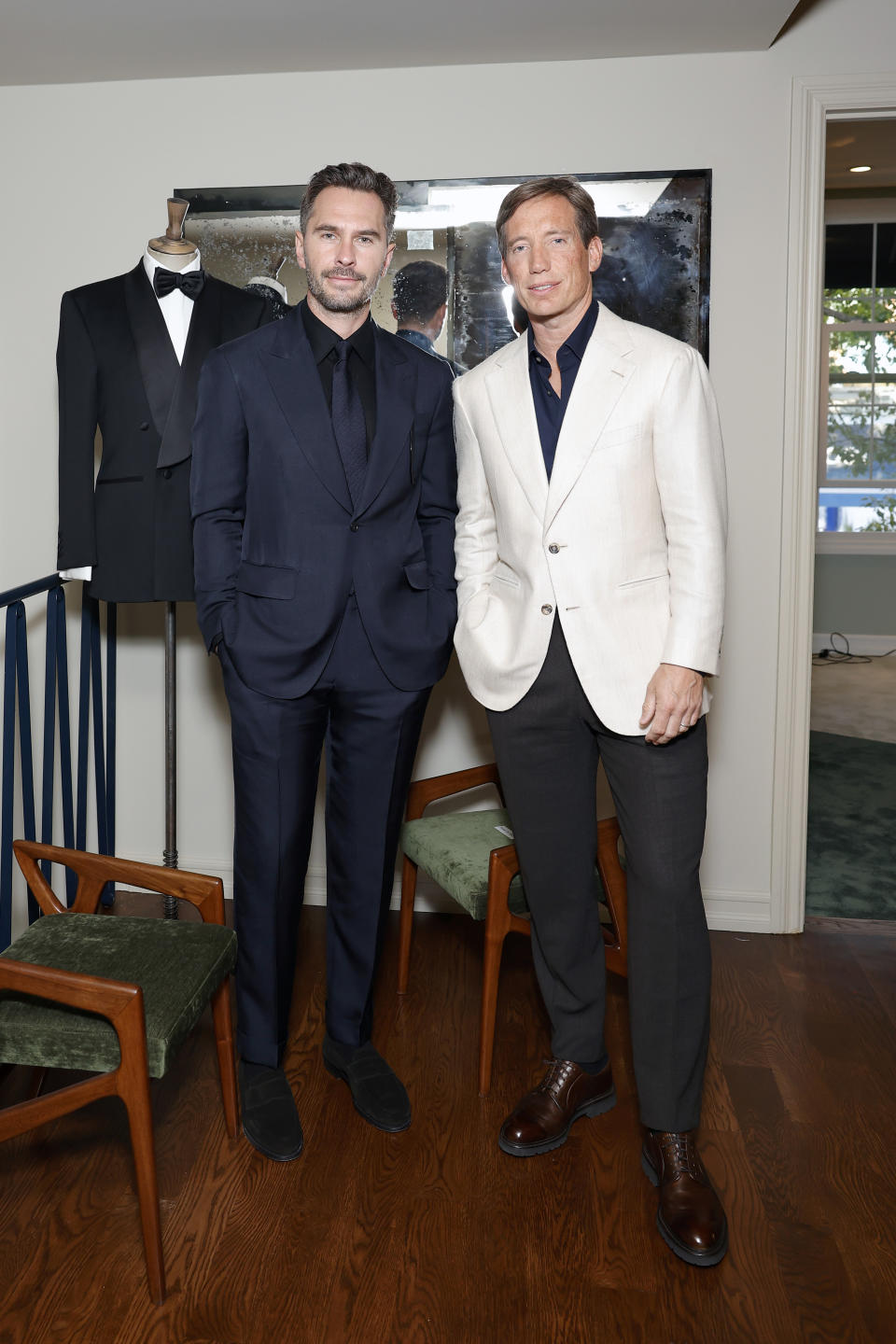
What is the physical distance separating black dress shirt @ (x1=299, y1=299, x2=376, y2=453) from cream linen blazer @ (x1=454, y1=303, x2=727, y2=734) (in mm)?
237

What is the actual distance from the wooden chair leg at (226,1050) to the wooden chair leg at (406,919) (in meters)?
0.69

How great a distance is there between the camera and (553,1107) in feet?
6.79

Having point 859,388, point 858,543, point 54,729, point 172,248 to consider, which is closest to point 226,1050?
point 54,729

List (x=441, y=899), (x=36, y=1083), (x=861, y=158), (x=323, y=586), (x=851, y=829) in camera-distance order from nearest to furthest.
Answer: (x=323, y=586), (x=36, y=1083), (x=441, y=899), (x=851, y=829), (x=861, y=158)

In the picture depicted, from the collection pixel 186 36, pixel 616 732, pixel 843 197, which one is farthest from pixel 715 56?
pixel 843 197

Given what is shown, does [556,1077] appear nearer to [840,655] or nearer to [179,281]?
[179,281]

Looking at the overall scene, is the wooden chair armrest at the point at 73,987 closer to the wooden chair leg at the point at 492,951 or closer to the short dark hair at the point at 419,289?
the wooden chair leg at the point at 492,951

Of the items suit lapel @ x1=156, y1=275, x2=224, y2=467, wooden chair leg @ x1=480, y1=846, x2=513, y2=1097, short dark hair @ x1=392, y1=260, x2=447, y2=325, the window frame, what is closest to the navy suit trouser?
wooden chair leg @ x1=480, y1=846, x2=513, y2=1097

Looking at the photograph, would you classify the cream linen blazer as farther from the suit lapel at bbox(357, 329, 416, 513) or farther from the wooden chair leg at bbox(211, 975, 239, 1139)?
the wooden chair leg at bbox(211, 975, 239, 1139)

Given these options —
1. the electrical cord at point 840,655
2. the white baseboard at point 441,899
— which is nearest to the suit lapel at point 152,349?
the white baseboard at point 441,899

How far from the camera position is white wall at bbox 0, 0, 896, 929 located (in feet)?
9.35

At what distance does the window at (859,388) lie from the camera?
22.0 ft

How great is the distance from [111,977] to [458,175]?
7.38ft

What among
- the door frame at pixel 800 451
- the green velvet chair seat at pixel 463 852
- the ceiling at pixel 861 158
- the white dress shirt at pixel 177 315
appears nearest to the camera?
the green velvet chair seat at pixel 463 852
